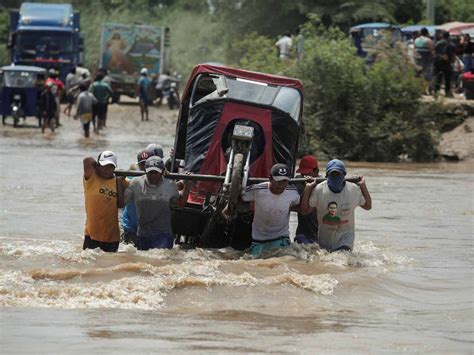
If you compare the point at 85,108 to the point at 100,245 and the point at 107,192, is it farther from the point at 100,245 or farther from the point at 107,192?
the point at 107,192

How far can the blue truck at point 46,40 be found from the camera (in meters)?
46.2

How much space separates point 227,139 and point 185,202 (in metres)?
1.39

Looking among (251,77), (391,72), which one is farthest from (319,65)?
(251,77)

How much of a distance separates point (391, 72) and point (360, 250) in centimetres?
1629

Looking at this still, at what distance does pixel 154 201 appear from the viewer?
44.3 feet

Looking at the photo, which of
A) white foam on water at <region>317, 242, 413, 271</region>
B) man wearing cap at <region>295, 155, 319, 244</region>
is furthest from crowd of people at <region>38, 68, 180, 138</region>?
man wearing cap at <region>295, 155, 319, 244</region>

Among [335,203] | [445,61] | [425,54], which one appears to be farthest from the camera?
[425,54]

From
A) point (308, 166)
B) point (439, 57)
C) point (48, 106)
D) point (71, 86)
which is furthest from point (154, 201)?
point (71, 86)

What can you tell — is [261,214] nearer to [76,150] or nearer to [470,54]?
[76,150]

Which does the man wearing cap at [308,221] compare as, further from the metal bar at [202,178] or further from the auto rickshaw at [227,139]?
the auto rickshaw at [227,139]

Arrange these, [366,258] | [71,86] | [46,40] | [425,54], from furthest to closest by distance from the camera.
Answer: [46,40], [71,86], [425,54], [366,258]

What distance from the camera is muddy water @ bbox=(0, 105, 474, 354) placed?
33.4 feet

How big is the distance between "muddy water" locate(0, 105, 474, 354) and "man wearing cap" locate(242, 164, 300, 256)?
0.20m

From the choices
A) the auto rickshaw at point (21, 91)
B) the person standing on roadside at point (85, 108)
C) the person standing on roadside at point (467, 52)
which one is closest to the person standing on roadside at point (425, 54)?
the person standing on roadside at point (467, 52)
